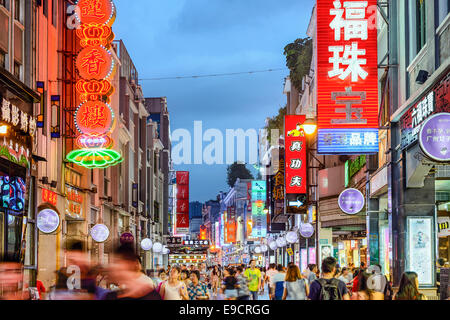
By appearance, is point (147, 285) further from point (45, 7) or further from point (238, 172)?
point (238, 172)

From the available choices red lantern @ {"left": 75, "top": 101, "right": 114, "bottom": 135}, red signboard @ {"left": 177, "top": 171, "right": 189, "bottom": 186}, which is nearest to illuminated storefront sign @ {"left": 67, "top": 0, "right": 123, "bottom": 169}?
red lantern @ {"left": 75, "top": 101, "right": 114, "bottom": 135}

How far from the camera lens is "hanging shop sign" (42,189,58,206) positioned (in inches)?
1086

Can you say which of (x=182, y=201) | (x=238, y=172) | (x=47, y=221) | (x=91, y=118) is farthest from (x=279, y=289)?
(x=238, y=172)

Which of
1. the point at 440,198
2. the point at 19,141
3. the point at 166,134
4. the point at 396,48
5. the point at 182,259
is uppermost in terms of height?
the point at 166,134

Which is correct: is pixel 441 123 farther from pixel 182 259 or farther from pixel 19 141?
pixel 182 259

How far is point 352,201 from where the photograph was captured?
26078mm

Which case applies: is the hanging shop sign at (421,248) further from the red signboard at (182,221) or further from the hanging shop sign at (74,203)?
the red signboard at (182,221)

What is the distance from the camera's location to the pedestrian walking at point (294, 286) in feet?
43.5

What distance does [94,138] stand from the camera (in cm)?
3136

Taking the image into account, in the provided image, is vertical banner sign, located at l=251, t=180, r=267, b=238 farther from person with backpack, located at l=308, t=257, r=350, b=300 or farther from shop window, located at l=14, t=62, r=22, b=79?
person with backpack, located at l=308, t=257, r=350, b=300

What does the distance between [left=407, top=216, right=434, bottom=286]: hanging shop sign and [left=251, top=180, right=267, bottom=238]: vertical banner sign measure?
244 ft

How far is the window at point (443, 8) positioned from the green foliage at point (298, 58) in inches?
1407
